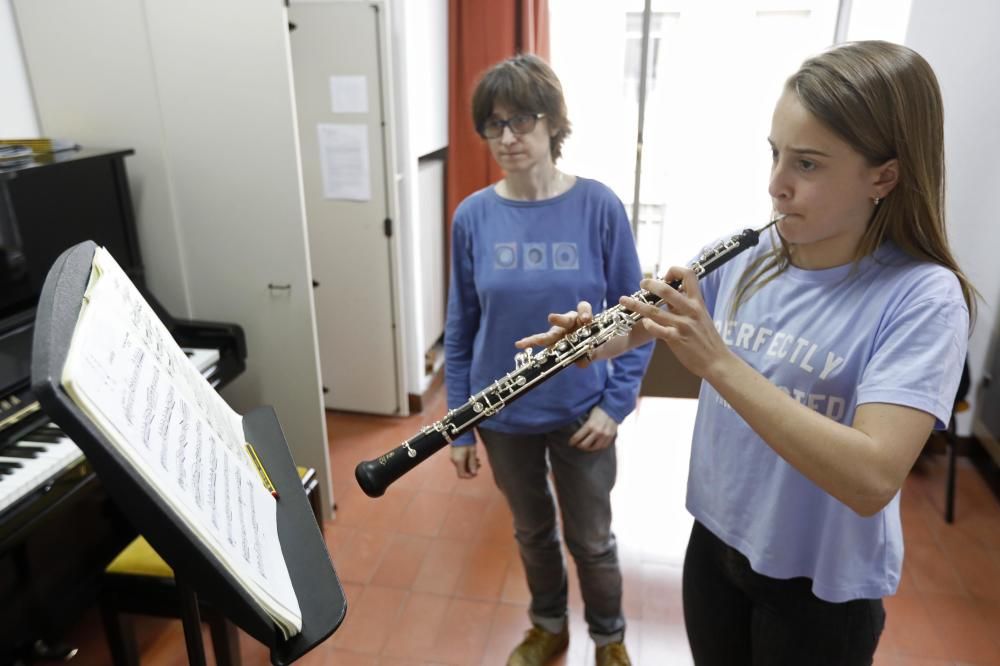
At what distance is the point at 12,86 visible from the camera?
6.53 feet

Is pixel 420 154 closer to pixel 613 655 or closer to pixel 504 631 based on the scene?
pixel 504 631

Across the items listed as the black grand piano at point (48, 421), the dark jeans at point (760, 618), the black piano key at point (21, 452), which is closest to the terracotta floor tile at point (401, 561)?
the black grand piano at point (48, 421)

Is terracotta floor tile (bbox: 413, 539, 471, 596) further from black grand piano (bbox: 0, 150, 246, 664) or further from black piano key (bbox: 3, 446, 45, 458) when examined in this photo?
black piano key (bbox: 3, 446, 45, 458)

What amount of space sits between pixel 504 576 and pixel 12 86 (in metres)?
2.12

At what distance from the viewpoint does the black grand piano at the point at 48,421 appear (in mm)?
1442

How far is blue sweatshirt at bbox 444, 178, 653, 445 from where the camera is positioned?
1.40m

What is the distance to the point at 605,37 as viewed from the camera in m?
3.20

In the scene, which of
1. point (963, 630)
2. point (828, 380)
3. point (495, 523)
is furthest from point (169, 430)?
point (963, 630)

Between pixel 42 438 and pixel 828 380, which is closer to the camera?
pixel 828 380

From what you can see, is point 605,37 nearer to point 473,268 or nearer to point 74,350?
point 473,268

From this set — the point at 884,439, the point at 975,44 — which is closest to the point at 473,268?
the point at 884,439

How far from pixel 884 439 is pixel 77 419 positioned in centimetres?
82

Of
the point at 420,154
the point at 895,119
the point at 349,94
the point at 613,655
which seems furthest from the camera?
the point at 420,154

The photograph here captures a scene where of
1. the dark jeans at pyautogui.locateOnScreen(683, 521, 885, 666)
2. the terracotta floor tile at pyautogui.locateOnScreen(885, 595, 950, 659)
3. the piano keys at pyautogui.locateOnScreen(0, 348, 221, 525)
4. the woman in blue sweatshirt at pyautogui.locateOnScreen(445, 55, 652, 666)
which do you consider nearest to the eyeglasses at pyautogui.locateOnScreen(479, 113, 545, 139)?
the woman in blue sweatshirt at pyautogui.locateOnScreen(445, 55, 652, 666)
